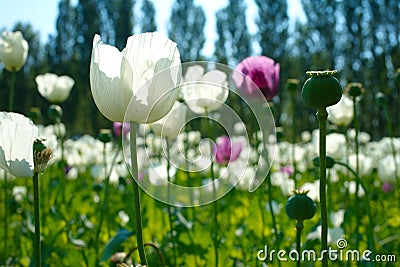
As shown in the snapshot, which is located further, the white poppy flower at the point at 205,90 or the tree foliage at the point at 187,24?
the tree foliage at the point at 187,24

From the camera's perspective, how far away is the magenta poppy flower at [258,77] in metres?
1.17

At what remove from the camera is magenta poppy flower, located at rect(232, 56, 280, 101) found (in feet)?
3.84

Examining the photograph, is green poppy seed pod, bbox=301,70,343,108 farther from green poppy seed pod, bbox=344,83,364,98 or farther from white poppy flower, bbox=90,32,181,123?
green poppy seed pod, bbox=344,83,364,98

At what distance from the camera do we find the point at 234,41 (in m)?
16.8

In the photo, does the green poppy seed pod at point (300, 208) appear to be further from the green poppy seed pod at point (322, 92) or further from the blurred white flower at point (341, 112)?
the blurred white flower at point (341, 112)

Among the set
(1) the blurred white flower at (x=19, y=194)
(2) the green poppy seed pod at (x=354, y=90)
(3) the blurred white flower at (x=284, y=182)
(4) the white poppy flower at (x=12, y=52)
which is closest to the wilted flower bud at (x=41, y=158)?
(2) the green poppy seed pod at (x=354, y=90)

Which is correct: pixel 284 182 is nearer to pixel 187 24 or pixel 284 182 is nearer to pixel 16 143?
pixel 16 143

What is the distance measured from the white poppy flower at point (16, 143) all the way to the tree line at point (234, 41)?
10566mm

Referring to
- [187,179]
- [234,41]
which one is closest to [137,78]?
[187,179]

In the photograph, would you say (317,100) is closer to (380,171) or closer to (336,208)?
(380,171)

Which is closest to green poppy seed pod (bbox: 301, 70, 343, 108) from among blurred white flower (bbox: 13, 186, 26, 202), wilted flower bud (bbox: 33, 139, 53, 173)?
wilted flower bud (bbox: 33, 139, 53, 173)

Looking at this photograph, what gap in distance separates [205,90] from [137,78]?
715mm

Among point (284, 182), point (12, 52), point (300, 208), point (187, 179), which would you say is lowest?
point (284, 182)

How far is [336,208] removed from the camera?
2.43 metres
